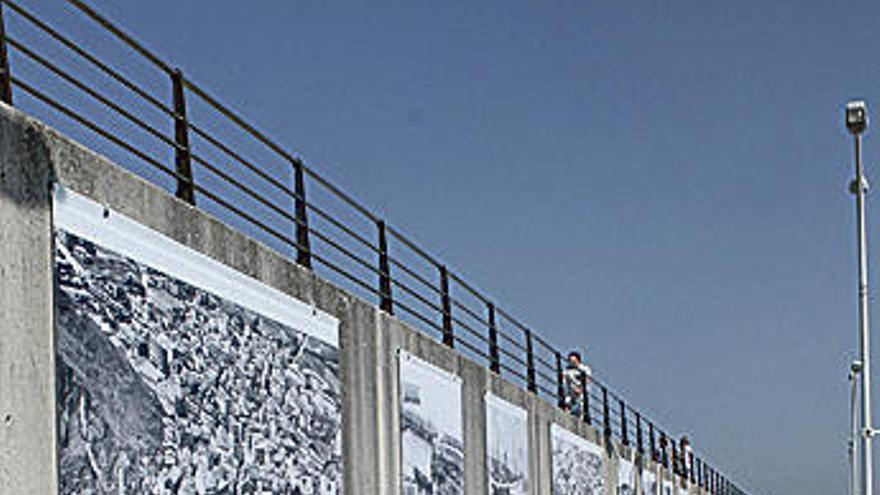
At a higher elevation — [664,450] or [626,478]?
[664,450]

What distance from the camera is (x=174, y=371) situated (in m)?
9.11

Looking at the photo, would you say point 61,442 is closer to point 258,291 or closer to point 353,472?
point 258,291

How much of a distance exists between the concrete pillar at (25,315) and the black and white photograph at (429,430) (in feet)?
22.1

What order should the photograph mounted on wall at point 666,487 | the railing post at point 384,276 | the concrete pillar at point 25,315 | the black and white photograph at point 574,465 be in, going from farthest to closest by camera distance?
the photograph mounted on wall at point 666,487
the black and white photograph at point 574,465
the railing post at point 384,276
the concrete pillar at point 25,315

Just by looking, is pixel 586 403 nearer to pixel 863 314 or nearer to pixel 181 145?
pixel 863 314

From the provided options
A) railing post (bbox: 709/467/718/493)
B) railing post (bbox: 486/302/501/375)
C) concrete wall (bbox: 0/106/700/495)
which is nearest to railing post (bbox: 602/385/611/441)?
railing post (bbox: 486/302/501/375)

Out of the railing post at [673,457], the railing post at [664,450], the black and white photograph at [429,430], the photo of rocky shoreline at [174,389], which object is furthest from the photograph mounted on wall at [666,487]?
the photo of rocky shoreline at [174,389]

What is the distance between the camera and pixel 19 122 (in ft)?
24.6

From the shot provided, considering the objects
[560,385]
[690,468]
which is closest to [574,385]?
[560,385]

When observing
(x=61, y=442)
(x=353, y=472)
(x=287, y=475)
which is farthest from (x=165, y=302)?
(x=353, y=472)

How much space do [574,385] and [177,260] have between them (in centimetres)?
1681

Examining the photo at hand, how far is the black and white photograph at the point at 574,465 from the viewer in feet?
73.5

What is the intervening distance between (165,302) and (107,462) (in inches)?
44.3

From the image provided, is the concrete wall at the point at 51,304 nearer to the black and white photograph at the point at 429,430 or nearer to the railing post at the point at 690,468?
the black and white photograph at the point at 429,430
